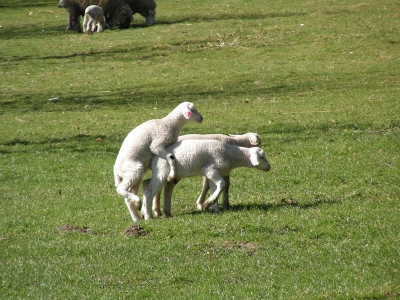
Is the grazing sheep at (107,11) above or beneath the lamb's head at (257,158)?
beneath

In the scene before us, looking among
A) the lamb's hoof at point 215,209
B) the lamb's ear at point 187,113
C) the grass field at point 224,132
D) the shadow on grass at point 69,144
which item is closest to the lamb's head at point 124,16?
the grass field at point 224,132

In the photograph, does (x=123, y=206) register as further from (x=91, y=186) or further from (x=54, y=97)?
(x=54, y=97)

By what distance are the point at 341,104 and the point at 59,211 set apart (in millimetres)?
9397

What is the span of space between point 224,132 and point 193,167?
5800 millimetres

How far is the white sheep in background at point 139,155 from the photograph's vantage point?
32.7 ft

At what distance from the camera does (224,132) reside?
15875 mm

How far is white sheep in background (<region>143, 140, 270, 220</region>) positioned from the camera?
10062 millimetres

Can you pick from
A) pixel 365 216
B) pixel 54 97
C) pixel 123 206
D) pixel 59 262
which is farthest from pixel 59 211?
pixel 54 97

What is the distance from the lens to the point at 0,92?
73.8 ft

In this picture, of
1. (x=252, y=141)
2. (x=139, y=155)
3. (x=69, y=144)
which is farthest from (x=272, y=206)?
(x=69, y=144)

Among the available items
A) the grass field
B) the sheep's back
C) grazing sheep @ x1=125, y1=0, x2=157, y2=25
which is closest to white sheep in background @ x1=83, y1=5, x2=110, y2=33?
the grass field

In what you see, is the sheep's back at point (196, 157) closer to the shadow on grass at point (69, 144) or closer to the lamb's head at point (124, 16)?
the shadow on grass at point (69, 144)

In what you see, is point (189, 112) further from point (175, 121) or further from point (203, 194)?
point (203, 194)

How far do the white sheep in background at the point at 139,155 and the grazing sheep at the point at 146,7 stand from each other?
2202 cm
